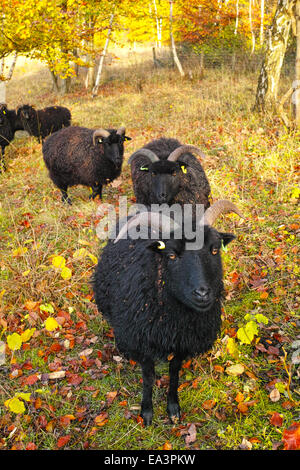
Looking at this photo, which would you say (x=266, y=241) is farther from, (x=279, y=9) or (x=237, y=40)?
(x=237, y=40)

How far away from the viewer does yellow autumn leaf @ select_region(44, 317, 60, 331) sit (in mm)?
4145

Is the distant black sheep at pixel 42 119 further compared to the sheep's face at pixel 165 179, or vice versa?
the distant black sheep at pixel 42 119

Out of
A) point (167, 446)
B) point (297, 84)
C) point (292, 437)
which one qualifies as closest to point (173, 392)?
point (167, 446)

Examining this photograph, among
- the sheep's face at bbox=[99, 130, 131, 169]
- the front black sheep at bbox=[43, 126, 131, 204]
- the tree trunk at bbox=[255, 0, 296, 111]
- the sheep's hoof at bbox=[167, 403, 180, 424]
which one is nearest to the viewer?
the sheep's hoof at bbox=[167, 403, 180, 424]

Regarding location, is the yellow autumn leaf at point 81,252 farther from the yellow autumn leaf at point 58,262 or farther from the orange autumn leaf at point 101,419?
the orange autumn leaf at point 101,419

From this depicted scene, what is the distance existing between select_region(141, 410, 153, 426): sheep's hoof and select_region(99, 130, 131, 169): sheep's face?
549 cm

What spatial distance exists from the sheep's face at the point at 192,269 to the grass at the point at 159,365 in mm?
1254

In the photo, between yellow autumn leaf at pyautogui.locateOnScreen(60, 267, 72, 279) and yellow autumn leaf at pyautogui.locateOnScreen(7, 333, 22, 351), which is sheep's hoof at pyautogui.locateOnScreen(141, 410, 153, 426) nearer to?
yellow autumn leaf at pyautogui.locateOnScreen(7, 333, 22, 351)

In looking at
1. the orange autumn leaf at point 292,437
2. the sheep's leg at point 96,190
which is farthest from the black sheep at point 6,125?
the orange autumn leaf at point 292,437

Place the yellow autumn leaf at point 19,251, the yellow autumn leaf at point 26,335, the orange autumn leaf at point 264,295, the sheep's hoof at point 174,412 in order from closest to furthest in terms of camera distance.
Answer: the sheep's hoof at point 174,412 → the yellow autumn leaf at point 26,335 → the orange autumn leaf at point 264,295 → the yellow autumn leaf at point 19,251

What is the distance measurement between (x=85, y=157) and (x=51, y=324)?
15.9 feet

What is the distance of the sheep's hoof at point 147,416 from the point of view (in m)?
3.26

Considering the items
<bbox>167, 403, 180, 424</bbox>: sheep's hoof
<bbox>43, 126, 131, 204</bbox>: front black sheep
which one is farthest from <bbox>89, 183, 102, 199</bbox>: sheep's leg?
<bbox>167, 403, 180, 424</bbox>: sheep's hoof
